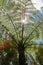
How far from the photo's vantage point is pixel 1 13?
26.7ft

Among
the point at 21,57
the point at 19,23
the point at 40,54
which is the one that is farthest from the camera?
the point at 40,54

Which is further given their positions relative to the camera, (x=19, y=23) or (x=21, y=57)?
(x=19, y=23)

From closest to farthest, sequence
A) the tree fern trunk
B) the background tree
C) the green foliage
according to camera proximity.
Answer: the tree fern trunk < the background tree < the green foliage

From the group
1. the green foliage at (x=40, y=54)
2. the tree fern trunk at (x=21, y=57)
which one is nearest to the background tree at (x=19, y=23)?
the tree fern trunk at (x=21, y=57)

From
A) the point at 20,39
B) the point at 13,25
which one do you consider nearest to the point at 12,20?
the point at 13,25

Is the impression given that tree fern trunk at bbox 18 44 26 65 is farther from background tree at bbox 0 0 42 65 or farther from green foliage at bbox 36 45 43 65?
green foliage at bbox 36 45 43 65

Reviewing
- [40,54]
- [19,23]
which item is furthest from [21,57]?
[19,23]

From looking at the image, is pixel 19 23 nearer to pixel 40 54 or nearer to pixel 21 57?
pixel 21 57

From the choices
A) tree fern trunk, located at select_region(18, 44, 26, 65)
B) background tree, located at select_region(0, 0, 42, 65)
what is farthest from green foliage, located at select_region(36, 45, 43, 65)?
tree fern trunk, located at select_region(18, 44, 26, 65)

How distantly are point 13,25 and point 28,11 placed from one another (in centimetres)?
75

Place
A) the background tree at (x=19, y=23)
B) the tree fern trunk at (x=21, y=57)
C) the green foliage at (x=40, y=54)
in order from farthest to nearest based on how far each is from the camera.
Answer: the green foliage at (x=40, y=54)
the background tree at (x=19, y=23)
the tree fern trunk at (x=21, y=57)

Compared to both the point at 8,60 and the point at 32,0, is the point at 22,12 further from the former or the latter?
the point at 8,60

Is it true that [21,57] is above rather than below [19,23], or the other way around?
below

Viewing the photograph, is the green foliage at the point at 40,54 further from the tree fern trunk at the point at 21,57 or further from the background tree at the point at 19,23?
the tree fern trunk at the point at 21,57
